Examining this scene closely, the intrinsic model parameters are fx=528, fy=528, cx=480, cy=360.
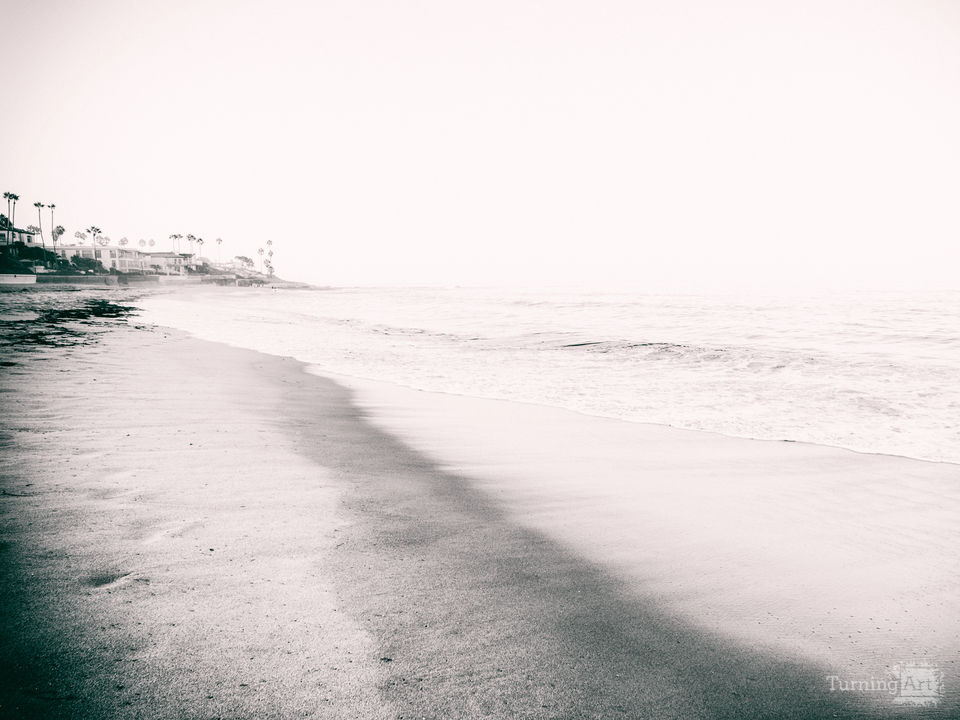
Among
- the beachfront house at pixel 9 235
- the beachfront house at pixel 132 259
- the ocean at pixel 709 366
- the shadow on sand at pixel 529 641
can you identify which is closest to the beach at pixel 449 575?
the shadow on sand at pixel 529 641

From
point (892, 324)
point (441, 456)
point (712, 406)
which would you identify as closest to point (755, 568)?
point (441, 456)

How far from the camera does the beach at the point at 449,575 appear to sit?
7.47 ft

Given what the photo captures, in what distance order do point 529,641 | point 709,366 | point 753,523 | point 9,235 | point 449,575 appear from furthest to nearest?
point 9,235, point 709,366, point 753,523, point 449,575, point 529,641

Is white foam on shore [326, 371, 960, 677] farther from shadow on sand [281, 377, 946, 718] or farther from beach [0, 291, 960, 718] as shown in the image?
shadow on sand [281, 377, 946, 718]

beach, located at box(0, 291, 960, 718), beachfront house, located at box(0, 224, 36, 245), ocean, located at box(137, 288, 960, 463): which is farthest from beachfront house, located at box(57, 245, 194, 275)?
beach, located at box(0, 291, 960, 718)

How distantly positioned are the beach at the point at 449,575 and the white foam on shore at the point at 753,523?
0.03 m

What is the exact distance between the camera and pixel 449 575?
324 centimetres

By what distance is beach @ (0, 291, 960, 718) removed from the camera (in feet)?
7.47

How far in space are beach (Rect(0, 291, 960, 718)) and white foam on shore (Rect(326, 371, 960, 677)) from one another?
0.03m

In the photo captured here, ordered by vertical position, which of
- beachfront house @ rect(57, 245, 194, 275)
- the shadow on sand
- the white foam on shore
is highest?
beachfront house @ rect(57, 245, 194, 275)

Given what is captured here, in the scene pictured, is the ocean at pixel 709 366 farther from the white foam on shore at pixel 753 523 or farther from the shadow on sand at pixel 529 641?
the shadow on sand at pixel 529 641

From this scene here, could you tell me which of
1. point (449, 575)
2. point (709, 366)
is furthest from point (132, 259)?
point (449, 575)

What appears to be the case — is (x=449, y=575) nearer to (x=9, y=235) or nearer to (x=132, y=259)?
(x=9, y=235)

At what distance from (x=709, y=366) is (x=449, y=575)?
1333cm
